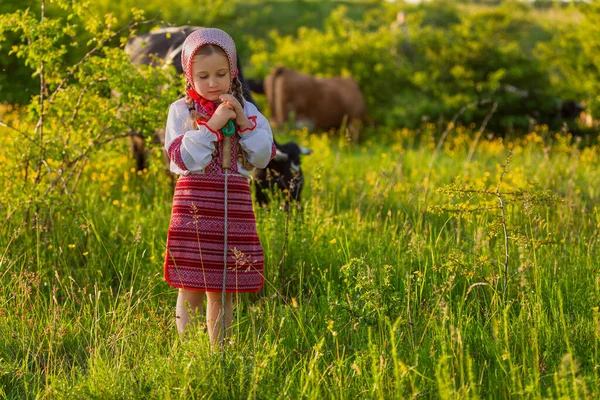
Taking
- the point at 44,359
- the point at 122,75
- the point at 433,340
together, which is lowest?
the point at 44,359

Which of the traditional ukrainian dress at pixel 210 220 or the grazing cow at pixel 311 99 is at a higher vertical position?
the grazing cow at pixel 311 99

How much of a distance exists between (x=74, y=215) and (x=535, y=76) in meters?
9.89

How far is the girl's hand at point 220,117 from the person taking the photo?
3.11 metres

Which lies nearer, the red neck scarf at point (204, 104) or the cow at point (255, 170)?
the red neck scarf at point (204, 104)

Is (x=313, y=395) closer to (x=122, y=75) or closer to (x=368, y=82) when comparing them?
(x=122, y=75)

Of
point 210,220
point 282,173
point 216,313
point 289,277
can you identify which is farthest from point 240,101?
point 282,173

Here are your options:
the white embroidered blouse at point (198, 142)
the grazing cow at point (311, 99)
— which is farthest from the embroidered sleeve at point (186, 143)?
the grazing cow at point (311, 99)

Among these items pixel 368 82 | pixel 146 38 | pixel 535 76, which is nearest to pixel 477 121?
pixel 535 76

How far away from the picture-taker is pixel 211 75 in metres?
3.19

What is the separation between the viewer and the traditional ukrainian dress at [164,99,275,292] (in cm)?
324

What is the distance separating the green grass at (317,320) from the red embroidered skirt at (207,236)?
0.74ft

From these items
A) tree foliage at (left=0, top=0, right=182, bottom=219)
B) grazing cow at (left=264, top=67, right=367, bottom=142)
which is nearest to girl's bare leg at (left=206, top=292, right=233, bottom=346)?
tree foliage at (left=0, top=0, right=182, bottom=219)

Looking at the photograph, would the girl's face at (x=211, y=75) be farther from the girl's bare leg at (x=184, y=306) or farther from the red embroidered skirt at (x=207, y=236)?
the girl's bare leg at (x=184, y=306)

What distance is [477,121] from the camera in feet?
40.6
